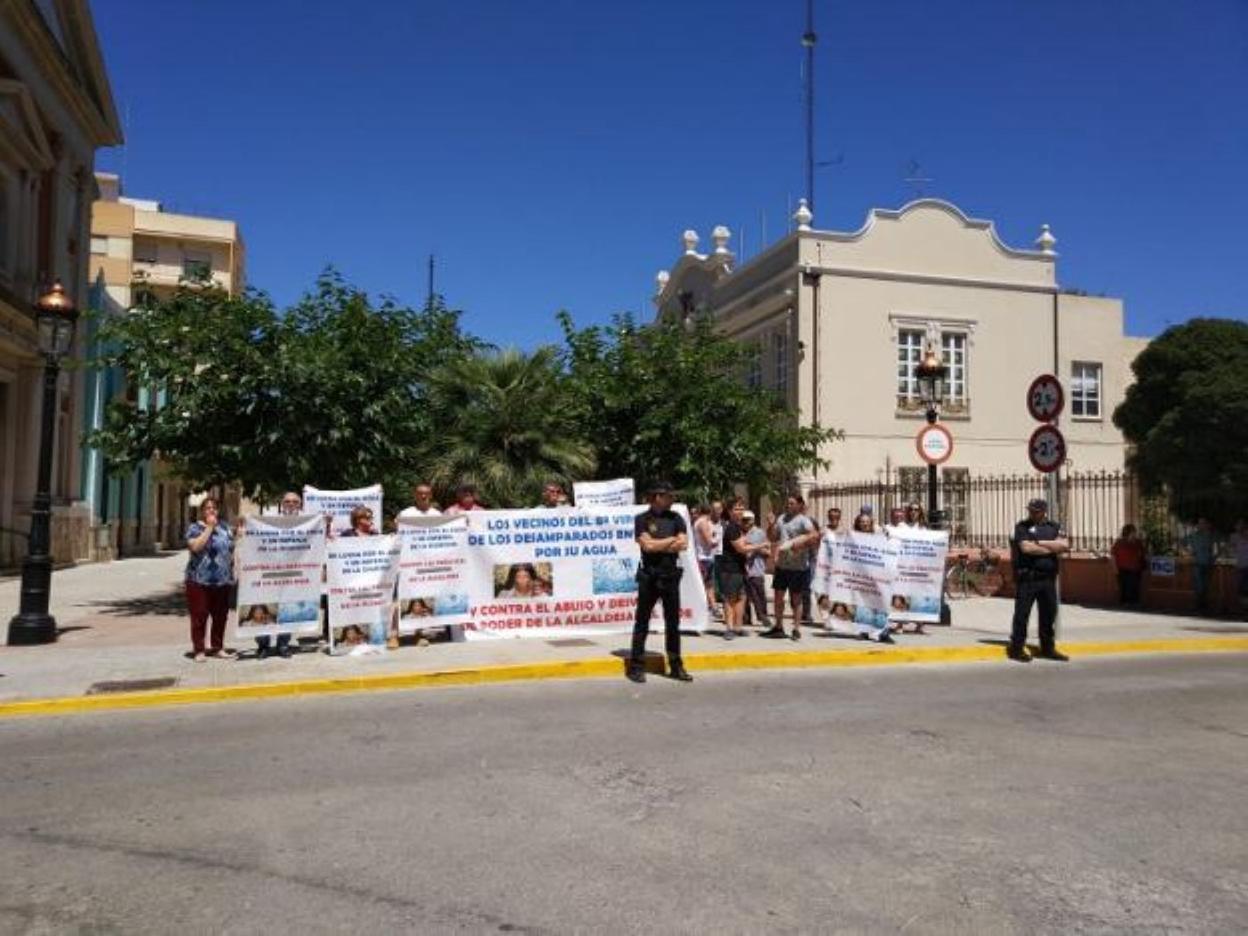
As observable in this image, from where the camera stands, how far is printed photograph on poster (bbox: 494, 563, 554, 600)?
12336 millimetres

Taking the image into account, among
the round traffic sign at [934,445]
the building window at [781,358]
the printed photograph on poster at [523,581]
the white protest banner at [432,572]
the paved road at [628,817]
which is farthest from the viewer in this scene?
the building window at [781,358]

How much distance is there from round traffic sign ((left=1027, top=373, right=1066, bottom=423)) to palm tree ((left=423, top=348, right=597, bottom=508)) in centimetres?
804

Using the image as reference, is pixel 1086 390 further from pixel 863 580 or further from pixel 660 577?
pixel 660 577

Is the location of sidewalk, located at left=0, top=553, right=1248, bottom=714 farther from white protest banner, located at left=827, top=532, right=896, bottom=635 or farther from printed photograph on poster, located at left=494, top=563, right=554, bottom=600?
printed photograph on poster, located at left=494, top=563, right=554, bottom=600

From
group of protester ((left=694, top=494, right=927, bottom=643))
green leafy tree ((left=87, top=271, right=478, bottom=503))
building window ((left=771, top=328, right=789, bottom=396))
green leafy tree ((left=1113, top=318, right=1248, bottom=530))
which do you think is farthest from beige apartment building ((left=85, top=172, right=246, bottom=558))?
green leafy tree ((left=1113, top=318, right=1248, bottom=530))

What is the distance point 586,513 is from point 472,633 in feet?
6.55

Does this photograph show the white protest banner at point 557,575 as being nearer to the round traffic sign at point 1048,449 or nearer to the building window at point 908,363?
the round traffic sign at point 1048,449

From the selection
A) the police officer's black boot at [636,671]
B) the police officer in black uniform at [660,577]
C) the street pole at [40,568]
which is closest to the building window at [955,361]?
the police officer in black uniform at [660,577]

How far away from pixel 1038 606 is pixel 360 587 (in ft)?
25.1

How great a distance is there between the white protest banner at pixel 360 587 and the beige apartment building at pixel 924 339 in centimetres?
2018

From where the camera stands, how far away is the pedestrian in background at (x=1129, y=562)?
18344 millimetres

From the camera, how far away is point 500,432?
18.2 m

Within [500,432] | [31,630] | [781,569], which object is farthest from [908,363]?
[31,630]

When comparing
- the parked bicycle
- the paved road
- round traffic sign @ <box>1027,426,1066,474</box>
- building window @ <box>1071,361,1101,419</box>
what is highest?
building window @ <box>1071,361,1101,419</box>
